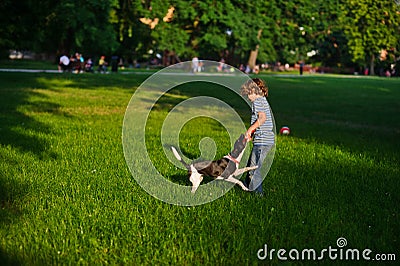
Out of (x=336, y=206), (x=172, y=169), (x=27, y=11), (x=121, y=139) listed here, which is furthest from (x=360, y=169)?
(x=27, y=11)

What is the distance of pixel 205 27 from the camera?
181 feet

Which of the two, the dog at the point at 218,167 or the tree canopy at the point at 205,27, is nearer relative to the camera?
the dog at the point at 218,167

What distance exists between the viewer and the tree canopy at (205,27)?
2923 centimetres

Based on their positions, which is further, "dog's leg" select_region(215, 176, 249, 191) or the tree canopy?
the tree canopy

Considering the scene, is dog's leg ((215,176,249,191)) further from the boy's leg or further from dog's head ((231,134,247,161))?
dog's head ((231,134,247,161))

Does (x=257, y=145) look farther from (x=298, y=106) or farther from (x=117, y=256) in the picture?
(x=298, y=106)

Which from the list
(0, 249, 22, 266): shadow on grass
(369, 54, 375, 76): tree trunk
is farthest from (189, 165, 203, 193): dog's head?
(369, 54, 375, 76): tree trunk

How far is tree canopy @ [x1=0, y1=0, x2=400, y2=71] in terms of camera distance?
2923cm

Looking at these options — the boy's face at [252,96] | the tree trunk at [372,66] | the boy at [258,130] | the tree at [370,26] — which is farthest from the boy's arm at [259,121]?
the tree trunk at [372,66]

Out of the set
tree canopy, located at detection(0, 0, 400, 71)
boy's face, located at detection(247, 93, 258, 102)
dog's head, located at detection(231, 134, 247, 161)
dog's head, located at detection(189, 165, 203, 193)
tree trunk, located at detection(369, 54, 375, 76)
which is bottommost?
tree trunk, located at detection(369, 54, 375, 76)

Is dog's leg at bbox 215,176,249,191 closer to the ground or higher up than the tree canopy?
closer to the ground

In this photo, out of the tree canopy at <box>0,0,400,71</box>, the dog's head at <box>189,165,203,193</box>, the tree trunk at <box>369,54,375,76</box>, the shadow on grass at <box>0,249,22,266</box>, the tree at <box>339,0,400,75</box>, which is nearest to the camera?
the shadow on grass at <box>0,249,22,266</box>

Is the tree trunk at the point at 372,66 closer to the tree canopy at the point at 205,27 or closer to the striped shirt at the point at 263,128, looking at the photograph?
the tree canopy at the point at 205,27

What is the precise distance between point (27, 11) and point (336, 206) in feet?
69.7
